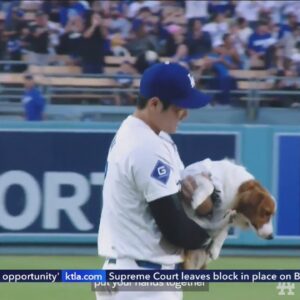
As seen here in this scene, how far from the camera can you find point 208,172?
3920 mm

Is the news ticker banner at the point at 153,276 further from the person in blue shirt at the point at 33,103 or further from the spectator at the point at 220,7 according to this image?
the spectator at the point at 220,7

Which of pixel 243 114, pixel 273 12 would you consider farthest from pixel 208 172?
pixel 273 12

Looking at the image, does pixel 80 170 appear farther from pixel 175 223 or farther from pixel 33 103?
pixel 175 223

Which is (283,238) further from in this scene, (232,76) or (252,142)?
(232,76)

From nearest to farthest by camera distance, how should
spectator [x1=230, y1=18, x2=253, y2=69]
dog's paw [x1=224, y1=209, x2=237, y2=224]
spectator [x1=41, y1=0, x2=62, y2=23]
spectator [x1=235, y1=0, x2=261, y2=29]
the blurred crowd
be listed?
1. dog's paw [x1=224, y1=209, x2=237, y2=224]
2. the blurred crowd
3. spectator [x1=230, y1=18, x2=253, y2=69]
4. spectator [x1=41, y1=0, x2=62, y2=23]
5. spectator [x1=235, y1=0, x2=261, y2=29]

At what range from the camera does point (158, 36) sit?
16.6 metres

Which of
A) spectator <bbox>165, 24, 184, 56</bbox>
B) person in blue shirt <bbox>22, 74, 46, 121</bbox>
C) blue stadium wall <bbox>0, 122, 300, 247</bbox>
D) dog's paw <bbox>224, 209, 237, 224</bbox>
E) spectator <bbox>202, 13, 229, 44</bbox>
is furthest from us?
spectator <bbox>202, 13, 229, 44</bbox>

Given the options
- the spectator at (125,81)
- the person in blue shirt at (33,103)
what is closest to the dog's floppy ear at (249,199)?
the person in blue shirt at (33,103)

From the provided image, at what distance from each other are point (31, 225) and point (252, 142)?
8.12 feet

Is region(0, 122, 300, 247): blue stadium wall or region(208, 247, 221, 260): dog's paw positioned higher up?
region(208, 247, 221, 260): dog's paw

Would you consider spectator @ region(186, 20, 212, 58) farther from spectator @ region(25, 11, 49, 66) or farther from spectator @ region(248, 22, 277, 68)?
spectator @ region(25, 11, 49, 66)

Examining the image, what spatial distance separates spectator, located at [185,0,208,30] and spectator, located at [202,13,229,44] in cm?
37

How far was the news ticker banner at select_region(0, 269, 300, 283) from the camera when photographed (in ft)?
12.8

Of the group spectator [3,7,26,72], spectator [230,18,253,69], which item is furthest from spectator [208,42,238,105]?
spectator [3,7,26,72]
